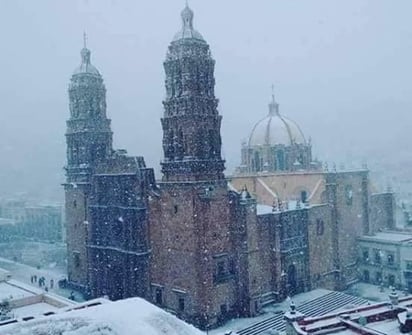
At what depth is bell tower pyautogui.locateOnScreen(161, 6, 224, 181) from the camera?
34062 millimetres

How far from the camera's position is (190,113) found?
1340 inches

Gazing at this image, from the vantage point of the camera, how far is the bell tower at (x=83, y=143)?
142 ft

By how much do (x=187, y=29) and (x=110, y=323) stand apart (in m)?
26.3

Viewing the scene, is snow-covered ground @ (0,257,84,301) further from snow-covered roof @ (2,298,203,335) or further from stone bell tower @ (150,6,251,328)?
snow-covered roof @ (2,298,203,335)

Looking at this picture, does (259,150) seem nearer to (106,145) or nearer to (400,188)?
(106,145)

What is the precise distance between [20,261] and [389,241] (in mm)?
43398

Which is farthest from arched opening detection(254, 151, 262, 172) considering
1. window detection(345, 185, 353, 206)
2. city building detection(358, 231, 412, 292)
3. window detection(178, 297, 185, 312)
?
window detection(178, 297, 185, 312)

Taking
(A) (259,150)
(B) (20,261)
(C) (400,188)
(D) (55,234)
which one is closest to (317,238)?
(A) (259,150)

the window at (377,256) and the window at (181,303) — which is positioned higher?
the window at (377,256)

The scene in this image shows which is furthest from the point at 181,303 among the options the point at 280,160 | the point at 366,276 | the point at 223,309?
the point at 280,160

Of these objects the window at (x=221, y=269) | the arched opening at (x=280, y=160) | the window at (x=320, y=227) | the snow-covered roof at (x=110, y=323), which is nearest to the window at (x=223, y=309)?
the window at (x=221, y=269)

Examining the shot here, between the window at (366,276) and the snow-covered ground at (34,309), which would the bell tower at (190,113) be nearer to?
the snow-covered ground at (34,309)

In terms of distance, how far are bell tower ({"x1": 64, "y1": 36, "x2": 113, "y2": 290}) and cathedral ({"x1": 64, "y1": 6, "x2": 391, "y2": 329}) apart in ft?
0.31

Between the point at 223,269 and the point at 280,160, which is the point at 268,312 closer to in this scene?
the point at 223,269
